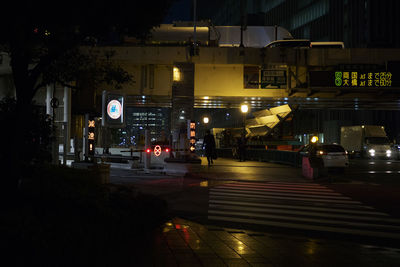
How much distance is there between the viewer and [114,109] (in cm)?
1596

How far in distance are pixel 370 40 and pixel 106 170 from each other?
235 feet

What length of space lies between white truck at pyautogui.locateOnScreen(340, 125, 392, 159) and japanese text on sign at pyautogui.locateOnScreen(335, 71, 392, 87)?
577 inches

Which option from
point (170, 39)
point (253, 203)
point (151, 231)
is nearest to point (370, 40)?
point (170, 39)

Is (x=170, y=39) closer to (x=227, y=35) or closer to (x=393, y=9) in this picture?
(x=227, y=35)

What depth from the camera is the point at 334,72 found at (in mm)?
28969

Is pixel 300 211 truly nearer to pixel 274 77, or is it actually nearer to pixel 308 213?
pixel 308 213

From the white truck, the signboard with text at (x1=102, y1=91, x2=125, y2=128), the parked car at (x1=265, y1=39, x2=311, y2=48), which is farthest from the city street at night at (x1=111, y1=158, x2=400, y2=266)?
the white truck

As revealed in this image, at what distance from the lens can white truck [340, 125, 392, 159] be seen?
42125 millimetres

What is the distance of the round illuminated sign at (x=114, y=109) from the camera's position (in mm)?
15906

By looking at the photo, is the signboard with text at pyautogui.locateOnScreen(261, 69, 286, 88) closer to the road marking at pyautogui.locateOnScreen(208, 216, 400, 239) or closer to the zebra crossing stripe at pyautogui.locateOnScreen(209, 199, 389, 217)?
the zebra crossing stripe at pyautogui.locateOnScreen(209, 199, 389, 217)

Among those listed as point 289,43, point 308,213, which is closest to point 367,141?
point 289,43

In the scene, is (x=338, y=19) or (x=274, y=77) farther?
(x=338, y=19)

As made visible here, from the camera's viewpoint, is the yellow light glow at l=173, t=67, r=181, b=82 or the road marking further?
the yellow light glow at l=173, t=67, r=181, b=82

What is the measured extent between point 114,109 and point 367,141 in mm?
34084
